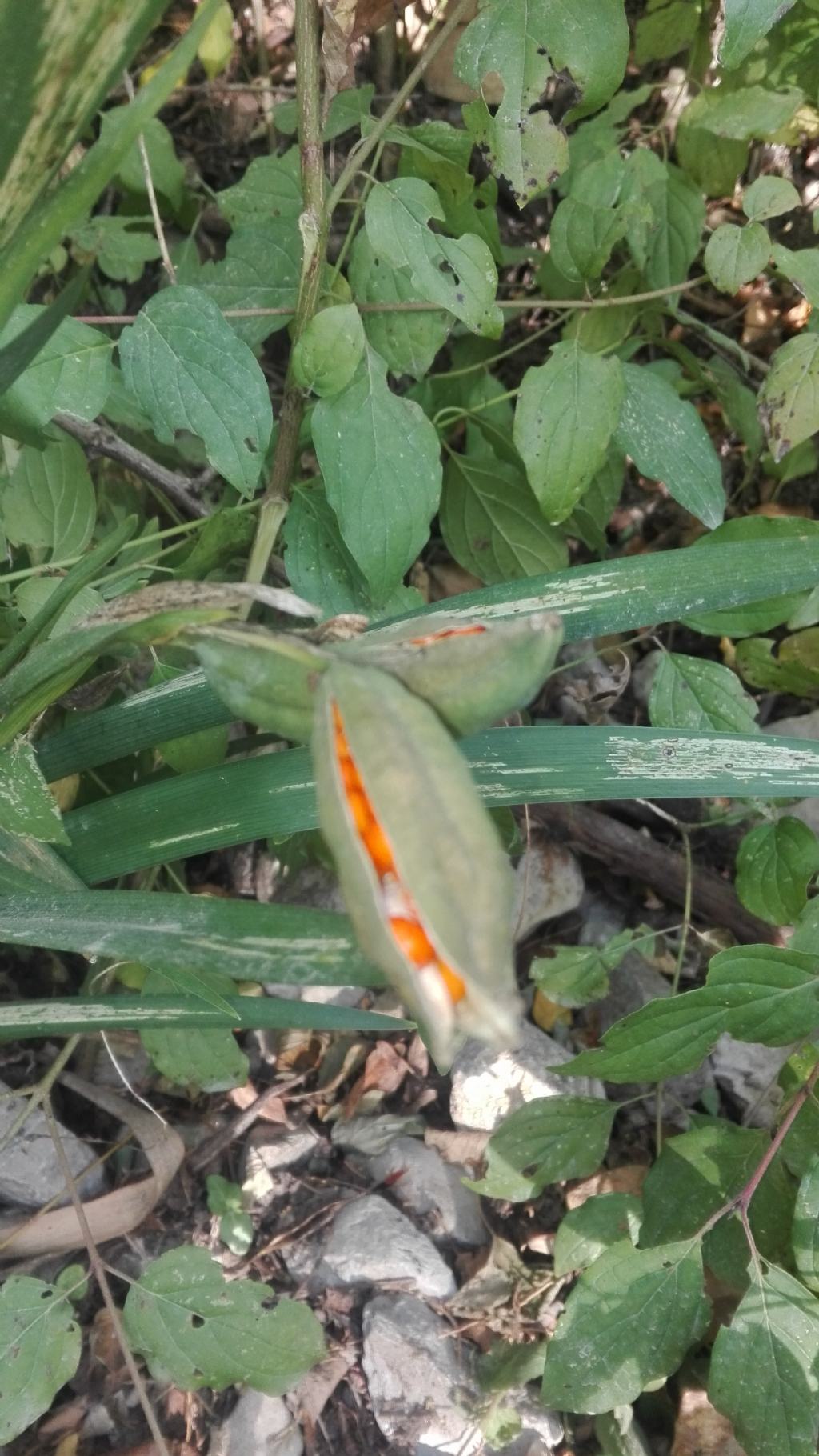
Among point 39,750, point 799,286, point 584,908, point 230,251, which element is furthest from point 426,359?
point 584,908

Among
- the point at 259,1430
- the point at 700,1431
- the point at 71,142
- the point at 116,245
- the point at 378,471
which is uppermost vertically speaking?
the point at 71,142

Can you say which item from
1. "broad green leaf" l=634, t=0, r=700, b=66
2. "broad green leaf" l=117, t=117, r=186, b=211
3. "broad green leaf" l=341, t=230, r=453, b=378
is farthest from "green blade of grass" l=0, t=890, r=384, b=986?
"broad green leaf" l=634, t=0, r=700, b=66

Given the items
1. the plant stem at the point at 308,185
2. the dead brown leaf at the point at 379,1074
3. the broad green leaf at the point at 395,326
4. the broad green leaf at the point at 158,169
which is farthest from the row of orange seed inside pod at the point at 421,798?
the broad green leaf at the point at 158,169

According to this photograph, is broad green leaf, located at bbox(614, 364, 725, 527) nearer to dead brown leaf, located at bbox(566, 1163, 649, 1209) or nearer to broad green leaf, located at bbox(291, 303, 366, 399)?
broad green leaf, located at bbox(291, 303, 366, 399)

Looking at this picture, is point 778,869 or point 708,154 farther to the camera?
point 708,154

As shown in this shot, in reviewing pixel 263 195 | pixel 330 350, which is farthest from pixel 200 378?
pixel 263 195

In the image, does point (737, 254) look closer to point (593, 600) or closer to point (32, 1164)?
point (593, 600)

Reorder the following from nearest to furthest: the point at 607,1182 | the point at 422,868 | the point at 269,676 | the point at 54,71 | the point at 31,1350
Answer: the point at 422,868, the point at 269,676, the point at 54,71, the point at 31,1350, the point at 607,1182

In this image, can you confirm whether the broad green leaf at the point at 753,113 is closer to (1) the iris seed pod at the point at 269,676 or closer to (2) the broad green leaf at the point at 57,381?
(2) the broad green leaf at the point at 57,381

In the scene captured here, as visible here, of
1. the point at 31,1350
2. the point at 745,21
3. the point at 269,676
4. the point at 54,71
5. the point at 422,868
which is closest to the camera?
the point at 422,868
